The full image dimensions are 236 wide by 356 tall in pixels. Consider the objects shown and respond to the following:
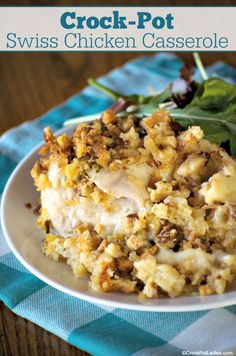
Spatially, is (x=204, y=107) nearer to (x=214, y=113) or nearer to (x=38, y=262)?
(x=214, y=113)

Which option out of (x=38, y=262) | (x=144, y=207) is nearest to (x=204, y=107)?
(x=144, y=207)

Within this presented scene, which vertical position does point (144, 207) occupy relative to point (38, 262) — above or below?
above

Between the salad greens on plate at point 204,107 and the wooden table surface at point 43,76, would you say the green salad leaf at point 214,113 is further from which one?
the wooden table surface at point 43,76

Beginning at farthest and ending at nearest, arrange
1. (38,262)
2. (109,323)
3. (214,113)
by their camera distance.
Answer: (214,113) → (38,262) → (109,323)

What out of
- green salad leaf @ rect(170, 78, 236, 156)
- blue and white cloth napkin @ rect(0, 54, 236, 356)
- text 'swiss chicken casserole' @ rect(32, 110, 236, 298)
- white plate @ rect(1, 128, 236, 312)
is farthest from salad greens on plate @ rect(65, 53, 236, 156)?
blue and white cloth napkin @ rect(0, 54, 236, 356)

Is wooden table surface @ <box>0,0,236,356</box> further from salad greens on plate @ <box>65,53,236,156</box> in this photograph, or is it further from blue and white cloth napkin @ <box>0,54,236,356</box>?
blue and white cloth napkin @ <box>0,54,236,356</box>

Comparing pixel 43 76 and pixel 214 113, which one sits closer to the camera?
pixel 214 113

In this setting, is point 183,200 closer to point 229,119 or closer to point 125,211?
point 125,211

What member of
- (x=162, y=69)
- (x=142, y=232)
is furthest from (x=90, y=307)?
(x=162, y=69)
